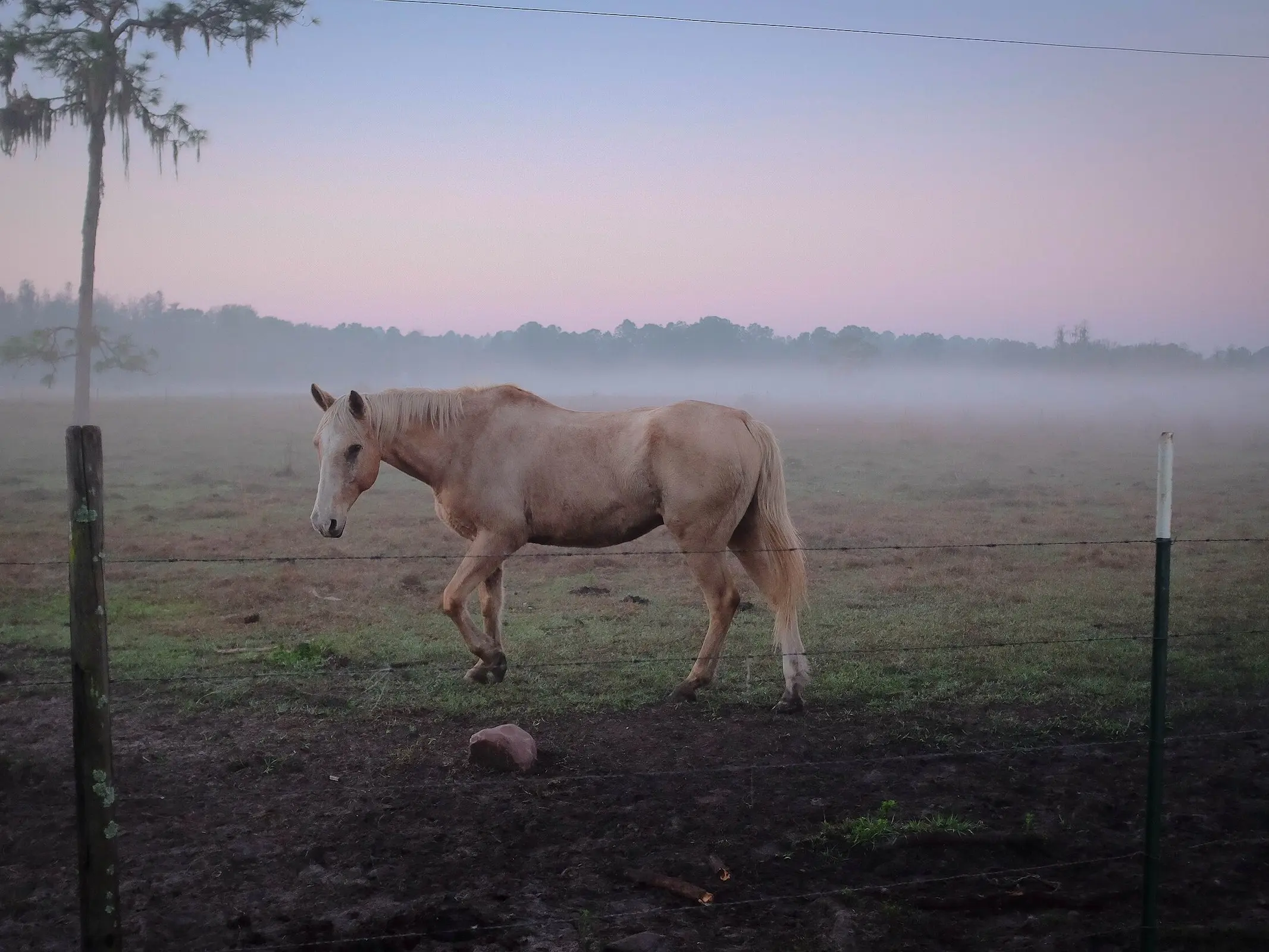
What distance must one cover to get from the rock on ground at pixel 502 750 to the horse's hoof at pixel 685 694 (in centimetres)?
135

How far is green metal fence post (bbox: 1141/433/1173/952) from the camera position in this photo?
3.15m

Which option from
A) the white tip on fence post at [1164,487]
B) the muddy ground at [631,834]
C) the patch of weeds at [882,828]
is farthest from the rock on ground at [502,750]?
the white tip on fence post at [1164,487]

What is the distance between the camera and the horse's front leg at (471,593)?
20.8 feet

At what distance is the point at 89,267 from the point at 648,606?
1516cm

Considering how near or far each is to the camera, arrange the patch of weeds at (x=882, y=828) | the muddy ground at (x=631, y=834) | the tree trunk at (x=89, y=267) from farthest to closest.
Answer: the tree trunk at (x=89, y=267) < the patch of weeds at (x=882, y=828) < the muddy ground at (x=631, y=834)

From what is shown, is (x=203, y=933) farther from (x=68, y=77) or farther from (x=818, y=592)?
(x=68, y=77)

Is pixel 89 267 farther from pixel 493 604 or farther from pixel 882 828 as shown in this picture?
pixel 882 828

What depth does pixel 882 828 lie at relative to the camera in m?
4.16

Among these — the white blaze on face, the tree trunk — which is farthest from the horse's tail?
the tree trunk

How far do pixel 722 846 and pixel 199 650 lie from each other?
16.4 feet

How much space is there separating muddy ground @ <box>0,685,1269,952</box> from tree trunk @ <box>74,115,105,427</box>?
15.4 metres

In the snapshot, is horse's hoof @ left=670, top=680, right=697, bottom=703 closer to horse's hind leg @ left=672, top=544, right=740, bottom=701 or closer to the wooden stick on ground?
horse's hind leg @ left=672, top=544, right=740, bottom=701

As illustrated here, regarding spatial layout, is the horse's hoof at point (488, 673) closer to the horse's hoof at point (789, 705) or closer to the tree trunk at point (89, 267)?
the horse's hoof at point (789, 705)

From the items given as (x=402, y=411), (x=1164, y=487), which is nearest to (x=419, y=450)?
(x=402, y=411)
